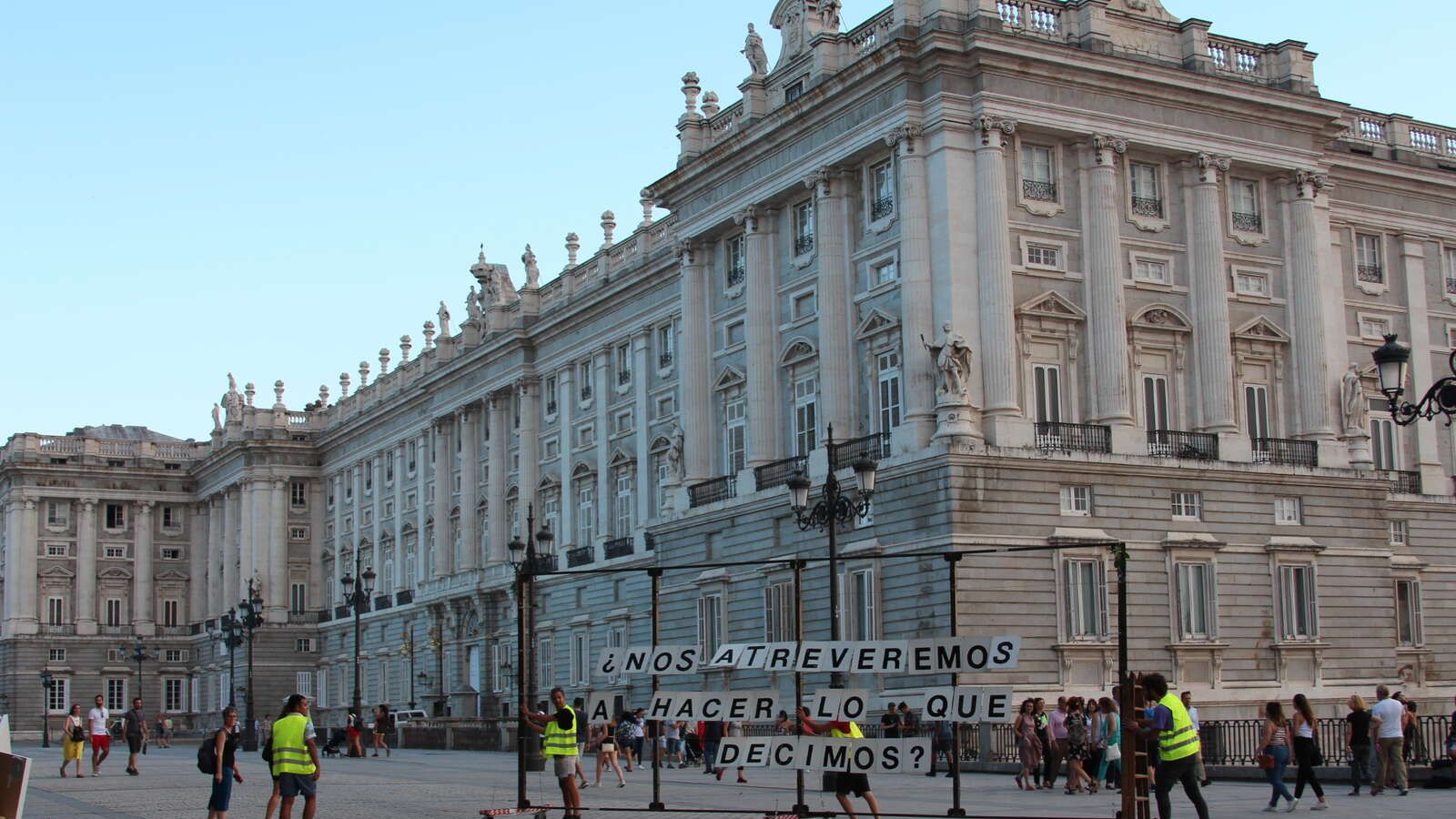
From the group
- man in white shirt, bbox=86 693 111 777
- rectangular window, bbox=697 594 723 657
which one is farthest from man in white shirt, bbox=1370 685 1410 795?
man in white shirt, bbox=86 693 111 777

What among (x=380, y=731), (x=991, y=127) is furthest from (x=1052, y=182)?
(x=380, y=731)

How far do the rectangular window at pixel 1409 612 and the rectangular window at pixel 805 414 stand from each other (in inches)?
614

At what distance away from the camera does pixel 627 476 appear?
206 feet

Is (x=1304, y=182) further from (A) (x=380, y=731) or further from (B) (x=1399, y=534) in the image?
(A) (x=380, y=731)

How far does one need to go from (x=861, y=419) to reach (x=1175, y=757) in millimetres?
24907

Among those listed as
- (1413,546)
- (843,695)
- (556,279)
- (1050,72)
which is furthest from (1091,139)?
(556,279)

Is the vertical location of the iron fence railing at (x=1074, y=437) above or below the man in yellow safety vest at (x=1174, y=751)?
above

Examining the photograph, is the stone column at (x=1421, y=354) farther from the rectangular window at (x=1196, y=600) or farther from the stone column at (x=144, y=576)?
the stone column at (x=144, y=576)

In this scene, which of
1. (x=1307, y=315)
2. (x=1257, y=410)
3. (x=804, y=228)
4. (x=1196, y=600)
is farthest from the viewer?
(x=804, y=228)

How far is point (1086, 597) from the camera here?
4034cm

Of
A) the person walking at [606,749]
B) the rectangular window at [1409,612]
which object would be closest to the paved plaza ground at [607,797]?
the person walking at [606,749]

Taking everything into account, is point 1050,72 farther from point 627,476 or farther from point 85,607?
point 85,607

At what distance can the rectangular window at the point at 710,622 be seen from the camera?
47.7 meters

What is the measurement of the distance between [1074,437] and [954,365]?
3750 millimetres
